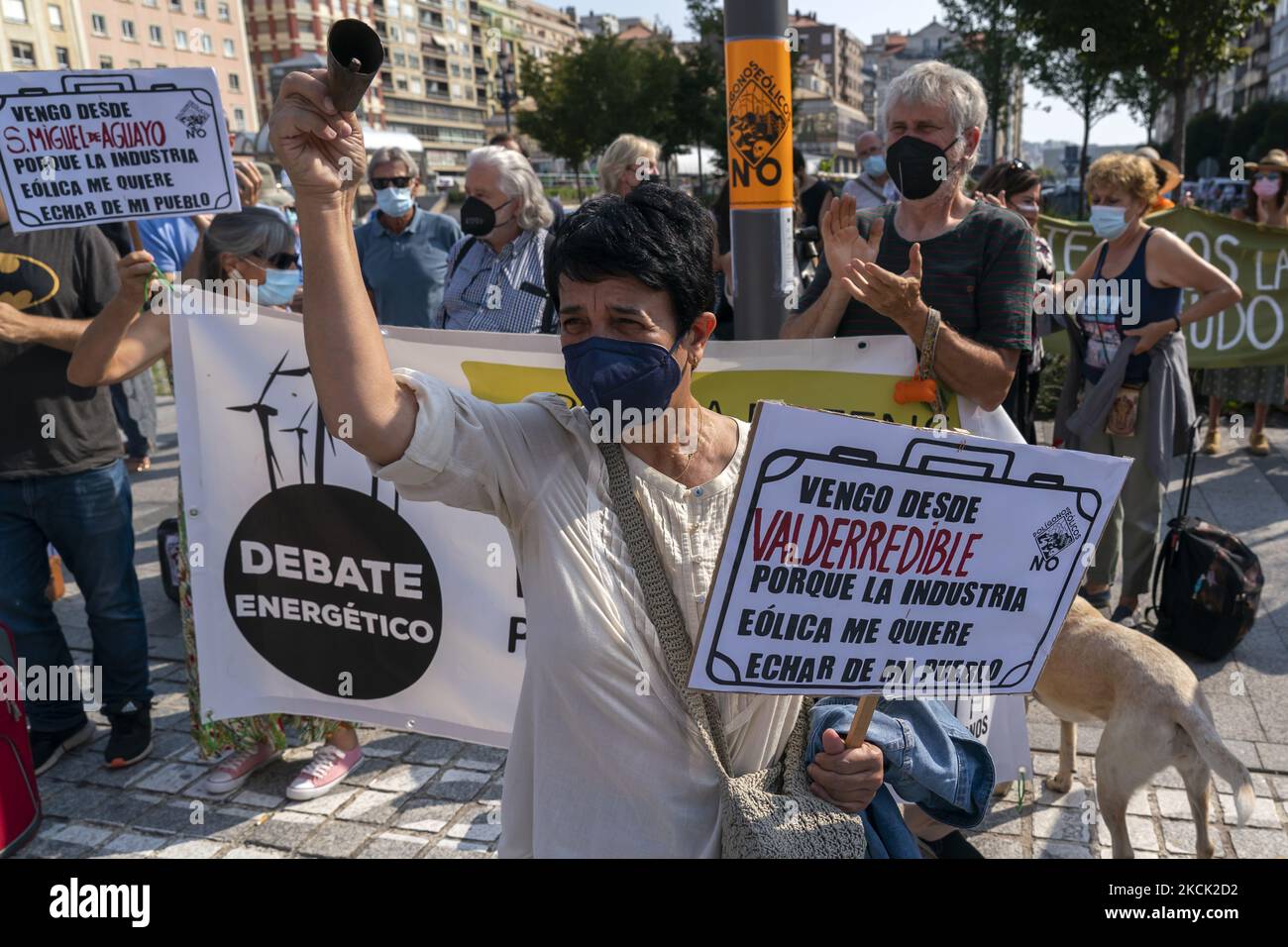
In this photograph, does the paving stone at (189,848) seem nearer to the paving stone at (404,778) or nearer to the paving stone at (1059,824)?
the paving stone at (404,778)

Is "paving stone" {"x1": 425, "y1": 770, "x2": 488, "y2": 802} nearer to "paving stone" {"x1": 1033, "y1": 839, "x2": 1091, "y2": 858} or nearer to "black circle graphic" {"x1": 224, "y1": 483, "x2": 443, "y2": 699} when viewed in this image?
"black circle graphic" {"x1": 224, "y1": 483, "x2": 443, "y2": 699}

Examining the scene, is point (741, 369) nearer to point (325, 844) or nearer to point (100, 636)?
point (325, 844)

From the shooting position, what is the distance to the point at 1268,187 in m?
8.17

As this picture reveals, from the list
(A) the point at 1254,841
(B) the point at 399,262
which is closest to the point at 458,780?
(A) the point at 1254,841

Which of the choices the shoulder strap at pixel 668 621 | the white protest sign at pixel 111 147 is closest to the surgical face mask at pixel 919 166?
the shoulder strap at pixel 668 621

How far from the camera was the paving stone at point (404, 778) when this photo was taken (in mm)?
3721

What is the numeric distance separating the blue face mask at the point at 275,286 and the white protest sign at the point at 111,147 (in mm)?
282

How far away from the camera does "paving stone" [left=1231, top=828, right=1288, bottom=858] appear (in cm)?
313

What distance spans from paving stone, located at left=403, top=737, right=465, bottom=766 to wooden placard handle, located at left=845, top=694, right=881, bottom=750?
261cm

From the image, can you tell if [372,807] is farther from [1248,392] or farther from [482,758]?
[1248,392]

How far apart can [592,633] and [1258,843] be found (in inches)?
108

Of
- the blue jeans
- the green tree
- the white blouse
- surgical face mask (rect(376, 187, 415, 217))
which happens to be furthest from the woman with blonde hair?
the green tree

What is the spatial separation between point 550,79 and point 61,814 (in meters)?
47.9

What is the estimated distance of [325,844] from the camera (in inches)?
132
